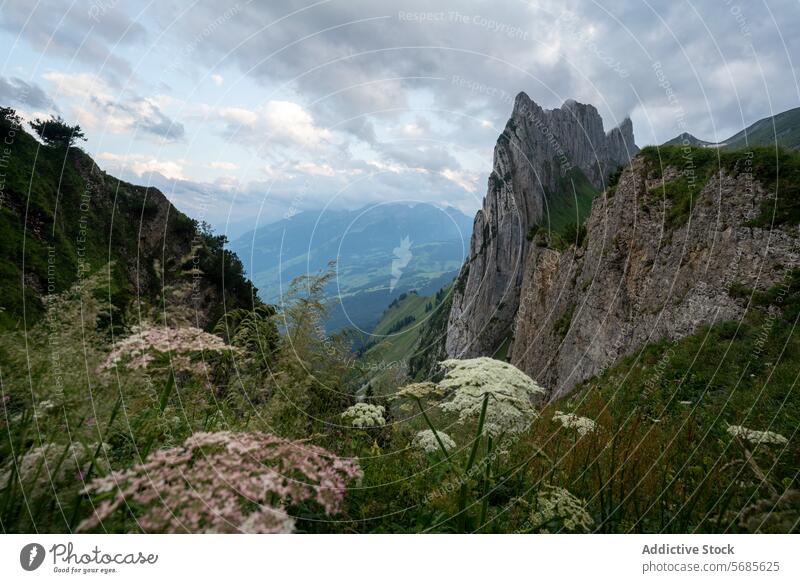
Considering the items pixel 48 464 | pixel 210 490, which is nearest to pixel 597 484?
pixel 210 490

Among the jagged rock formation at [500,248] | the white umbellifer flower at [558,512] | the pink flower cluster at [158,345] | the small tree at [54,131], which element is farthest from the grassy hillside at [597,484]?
the jagged rock formation at [500,248]

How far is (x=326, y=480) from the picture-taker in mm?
2721

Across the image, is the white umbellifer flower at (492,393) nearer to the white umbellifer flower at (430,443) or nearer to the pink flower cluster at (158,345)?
the white umbellifer flower at (430,443)

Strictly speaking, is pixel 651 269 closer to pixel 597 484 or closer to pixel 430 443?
pixel 597 484

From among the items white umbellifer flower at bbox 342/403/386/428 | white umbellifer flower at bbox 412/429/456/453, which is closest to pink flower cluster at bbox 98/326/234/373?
white umbellifer flower at bbox 342/403/386/428

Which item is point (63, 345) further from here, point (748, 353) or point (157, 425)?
point (748, 353)

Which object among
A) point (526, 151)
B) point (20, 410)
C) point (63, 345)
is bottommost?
point (20, 410)

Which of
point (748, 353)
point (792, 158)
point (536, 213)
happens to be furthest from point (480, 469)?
point (536, 213)

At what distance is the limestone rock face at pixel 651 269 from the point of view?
1436cm

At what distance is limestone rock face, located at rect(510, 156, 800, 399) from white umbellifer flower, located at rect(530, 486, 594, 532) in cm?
1428

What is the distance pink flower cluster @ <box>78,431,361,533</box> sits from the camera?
233cm

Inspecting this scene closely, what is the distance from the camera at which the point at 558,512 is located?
3.34 meters

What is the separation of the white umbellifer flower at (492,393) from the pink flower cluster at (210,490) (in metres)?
1.35
